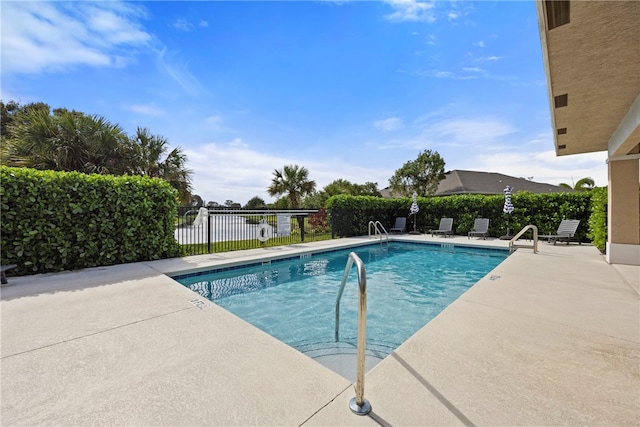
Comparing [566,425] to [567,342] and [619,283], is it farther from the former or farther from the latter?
[619,283]

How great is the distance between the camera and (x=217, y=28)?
25.9ft

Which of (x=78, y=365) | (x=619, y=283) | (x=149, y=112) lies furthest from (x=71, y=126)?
(x=619, y=283)

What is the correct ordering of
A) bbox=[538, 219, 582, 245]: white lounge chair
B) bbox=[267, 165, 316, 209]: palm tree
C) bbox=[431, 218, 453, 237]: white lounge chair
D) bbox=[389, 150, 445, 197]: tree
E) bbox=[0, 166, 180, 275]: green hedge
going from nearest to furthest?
bbox=[0, 166, 180, 275]: green hedge
bbox=[538, 219, 582, 245]: white lounge chair
bbox=[431, 218, 453, 237]: white lounge chair
bbox=[267, 165, 316, 209]: palm tree
bbox=[389, 150, 445, 197]: tree

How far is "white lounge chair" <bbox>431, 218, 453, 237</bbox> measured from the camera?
1370cm

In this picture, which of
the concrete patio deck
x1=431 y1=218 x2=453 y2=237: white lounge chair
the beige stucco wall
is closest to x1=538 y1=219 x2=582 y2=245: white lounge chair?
x1=431 y1=218 x2=453 y2=237: white lounge chair

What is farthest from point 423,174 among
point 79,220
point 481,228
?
point 79,220

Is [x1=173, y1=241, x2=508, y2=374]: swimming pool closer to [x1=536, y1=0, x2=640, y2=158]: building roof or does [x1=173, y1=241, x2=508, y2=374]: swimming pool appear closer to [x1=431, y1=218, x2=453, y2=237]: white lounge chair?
[x1=431, y1=218, x2=453, y2=237]: white lounge chair

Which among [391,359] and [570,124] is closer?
[391,359]

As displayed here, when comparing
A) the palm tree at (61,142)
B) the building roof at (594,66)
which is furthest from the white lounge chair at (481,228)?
the palm tree at (61,142)

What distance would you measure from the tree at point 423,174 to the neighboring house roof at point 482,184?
1.24 metres

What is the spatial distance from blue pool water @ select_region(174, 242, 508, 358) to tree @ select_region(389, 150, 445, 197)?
20.3m

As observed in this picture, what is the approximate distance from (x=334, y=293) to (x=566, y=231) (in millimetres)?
10550

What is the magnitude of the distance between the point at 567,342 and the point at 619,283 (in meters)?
3.77

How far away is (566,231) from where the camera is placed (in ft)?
35.2
